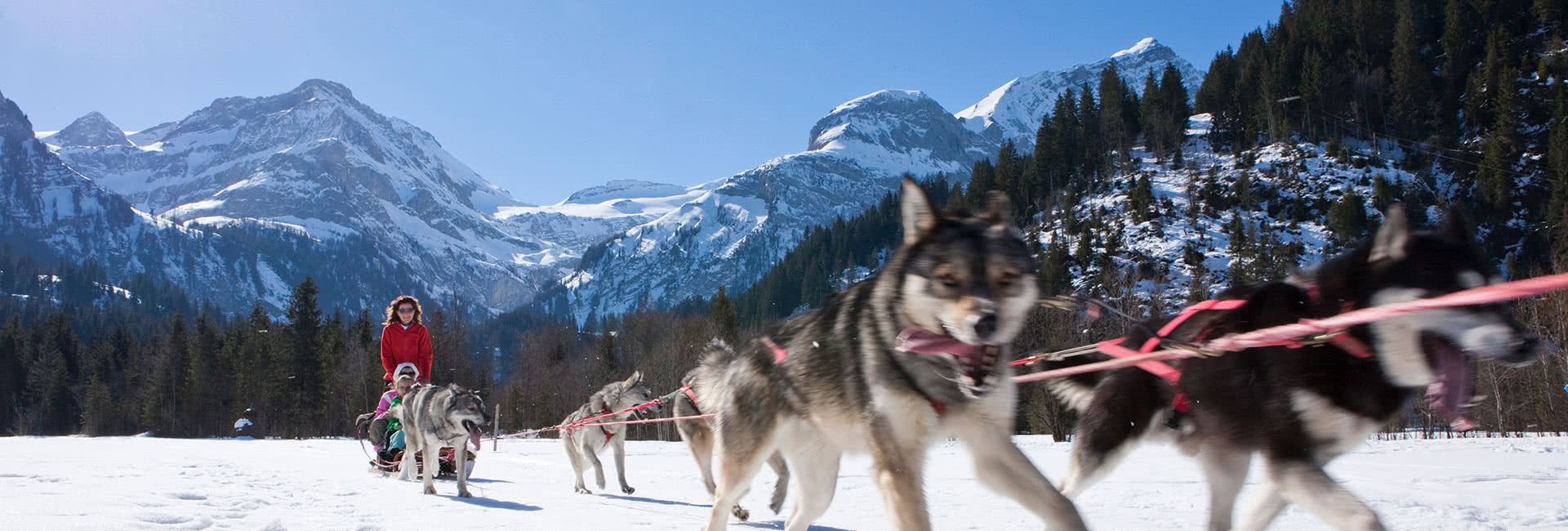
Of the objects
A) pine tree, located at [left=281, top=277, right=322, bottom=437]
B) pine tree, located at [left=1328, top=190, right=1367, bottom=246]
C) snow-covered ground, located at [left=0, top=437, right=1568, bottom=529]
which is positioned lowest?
snow-covered ground, located at [left=0, top=437, right=1568, bottom=529]

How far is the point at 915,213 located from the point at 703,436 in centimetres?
467

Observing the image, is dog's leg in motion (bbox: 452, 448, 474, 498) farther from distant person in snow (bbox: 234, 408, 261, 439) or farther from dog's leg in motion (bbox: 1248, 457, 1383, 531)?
distant person in snow (bbox: 234, 408, 261, 439)

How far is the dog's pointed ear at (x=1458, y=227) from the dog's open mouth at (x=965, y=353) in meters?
2.03

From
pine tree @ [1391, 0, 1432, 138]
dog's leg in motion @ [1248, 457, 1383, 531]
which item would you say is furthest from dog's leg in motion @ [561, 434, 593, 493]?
pine tree @ [1391, 0, 1432, 138]

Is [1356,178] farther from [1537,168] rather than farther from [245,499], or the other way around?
[245,499]

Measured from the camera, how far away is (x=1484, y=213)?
6425 cm

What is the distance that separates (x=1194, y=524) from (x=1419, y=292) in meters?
2.47

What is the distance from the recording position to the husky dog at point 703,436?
6.02m

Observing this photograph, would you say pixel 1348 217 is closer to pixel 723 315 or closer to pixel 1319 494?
pixel 723 315

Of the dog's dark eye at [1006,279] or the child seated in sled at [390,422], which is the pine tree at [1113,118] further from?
the dog's dark eye at [1006,279]

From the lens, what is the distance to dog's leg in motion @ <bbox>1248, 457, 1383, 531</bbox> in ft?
9.23

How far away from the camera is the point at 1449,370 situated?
2895mm

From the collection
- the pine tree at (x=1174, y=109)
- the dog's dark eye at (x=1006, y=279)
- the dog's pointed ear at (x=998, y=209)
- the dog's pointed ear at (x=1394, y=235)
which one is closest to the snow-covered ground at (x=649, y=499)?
the dog's dark eye at (x=1006, y=279)

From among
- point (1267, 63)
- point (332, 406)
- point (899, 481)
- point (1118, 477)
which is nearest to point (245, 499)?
point (899, 481)
